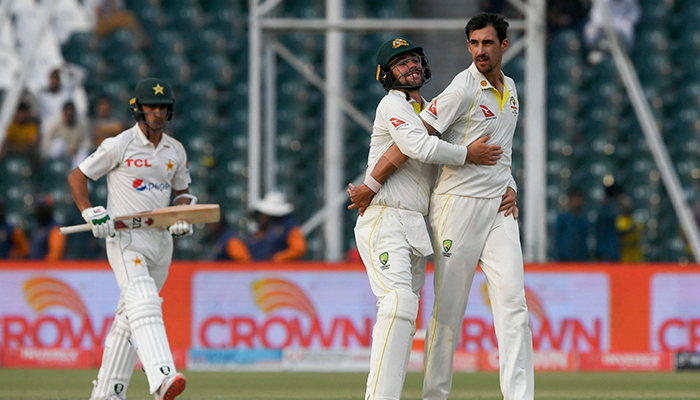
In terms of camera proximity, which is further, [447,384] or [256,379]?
[256,379]

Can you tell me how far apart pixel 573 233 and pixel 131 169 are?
263 inches

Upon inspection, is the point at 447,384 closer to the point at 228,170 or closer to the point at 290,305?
the point at 290,305

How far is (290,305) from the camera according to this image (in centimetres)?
1054

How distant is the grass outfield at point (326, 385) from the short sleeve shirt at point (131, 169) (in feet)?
5.57

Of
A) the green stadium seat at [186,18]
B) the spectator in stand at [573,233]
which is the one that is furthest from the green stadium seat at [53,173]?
the spectator in stand at [573,233]

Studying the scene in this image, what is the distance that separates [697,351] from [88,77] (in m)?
8.92

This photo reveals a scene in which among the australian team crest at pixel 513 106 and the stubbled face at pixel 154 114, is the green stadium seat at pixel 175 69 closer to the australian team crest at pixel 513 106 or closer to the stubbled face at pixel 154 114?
the stubbled face at pixel 154 114

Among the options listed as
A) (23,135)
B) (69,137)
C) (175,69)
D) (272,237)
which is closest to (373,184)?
(272,237)

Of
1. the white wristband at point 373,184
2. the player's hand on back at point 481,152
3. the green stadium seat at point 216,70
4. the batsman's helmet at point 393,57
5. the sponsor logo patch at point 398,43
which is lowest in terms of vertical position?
the white wristband at point 373,184

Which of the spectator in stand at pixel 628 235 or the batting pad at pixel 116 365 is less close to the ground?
the spectator in stand at pixel 628 235

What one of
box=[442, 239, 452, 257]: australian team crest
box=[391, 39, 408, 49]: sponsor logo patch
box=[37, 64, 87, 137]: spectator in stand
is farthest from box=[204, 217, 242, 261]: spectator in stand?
box=[391, 39, 408, 49]: sponsor logo patch

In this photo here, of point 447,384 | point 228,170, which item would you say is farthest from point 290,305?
point 447,384

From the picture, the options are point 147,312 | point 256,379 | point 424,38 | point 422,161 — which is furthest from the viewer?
point 424,38

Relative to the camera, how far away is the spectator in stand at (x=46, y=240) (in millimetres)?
11070
